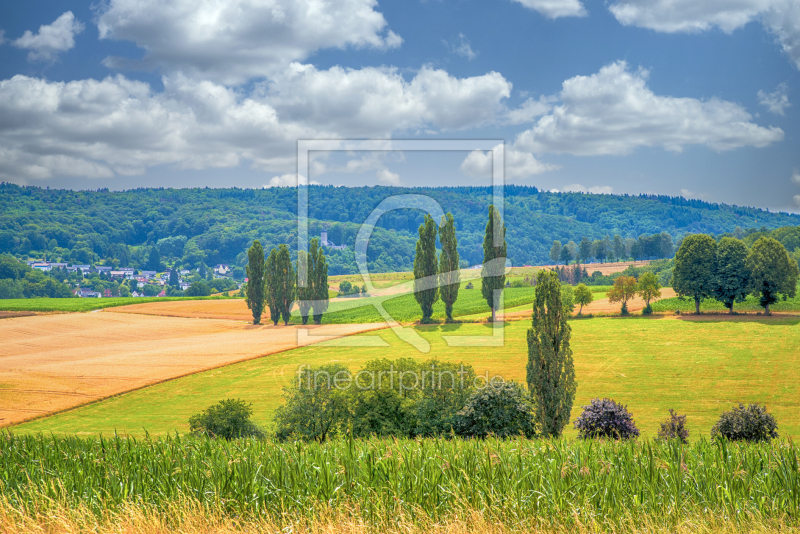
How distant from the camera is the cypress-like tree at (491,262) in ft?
192

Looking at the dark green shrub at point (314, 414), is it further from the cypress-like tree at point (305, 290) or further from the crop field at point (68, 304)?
the crop field at point (68, 304)

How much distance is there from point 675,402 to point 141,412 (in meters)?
33.1

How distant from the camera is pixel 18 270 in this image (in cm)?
11062

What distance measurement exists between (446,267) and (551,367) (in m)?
38.5

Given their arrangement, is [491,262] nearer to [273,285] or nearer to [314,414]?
[273,285]

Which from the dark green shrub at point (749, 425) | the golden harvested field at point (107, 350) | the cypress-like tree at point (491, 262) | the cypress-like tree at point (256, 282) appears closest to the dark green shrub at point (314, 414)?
the dark green shrub at point (749, 425)

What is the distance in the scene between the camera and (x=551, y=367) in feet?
76.2

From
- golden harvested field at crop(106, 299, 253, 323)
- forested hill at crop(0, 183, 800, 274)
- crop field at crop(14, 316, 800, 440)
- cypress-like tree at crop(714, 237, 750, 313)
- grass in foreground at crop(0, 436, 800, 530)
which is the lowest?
crop field at crop(14, 316, 800, 440)

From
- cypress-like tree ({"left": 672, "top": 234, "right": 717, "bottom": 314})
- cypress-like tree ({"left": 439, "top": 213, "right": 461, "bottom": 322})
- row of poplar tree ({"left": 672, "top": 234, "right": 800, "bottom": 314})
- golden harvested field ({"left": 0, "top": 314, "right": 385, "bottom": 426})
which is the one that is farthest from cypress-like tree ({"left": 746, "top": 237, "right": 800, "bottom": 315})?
golden harvested field ({"left": 0, "top": 314, "right": 385, "bottom": 426})

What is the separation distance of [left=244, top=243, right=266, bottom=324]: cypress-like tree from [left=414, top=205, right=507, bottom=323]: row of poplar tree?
21.9 m

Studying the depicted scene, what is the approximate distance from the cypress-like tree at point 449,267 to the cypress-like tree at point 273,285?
22016mm

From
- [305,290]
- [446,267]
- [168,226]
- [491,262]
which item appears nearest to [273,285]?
[305,290]

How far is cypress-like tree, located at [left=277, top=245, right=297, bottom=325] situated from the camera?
6656 centimetres

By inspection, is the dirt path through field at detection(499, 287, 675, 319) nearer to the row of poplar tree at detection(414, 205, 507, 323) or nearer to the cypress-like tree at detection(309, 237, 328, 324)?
the row of poplar tree at detection(414, 205, 507, 323)
